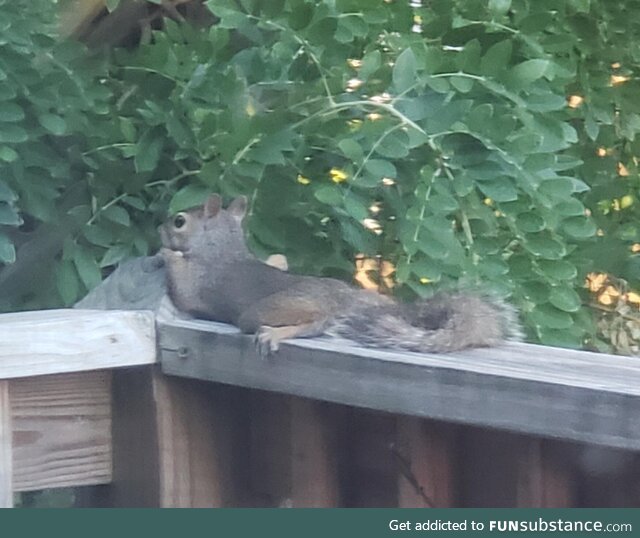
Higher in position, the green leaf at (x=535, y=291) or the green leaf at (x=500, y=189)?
the green leaf at (x=500, y=189)

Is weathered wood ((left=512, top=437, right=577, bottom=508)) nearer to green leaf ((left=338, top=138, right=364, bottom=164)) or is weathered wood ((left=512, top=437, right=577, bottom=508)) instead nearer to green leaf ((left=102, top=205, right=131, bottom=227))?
green leaf ((left=338, top=138, right=364, bottom=164))

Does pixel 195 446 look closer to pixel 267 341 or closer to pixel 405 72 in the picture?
pixel 267 341

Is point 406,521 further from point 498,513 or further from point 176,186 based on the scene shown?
point 176,186

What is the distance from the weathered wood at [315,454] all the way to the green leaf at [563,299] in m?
0.78

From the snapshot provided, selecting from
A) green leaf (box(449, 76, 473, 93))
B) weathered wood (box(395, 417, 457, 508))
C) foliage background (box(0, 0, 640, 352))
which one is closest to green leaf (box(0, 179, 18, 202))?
foliage background (box(0, 0, 640, 352))

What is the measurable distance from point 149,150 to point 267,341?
869 mm

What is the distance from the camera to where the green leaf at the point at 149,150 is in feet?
7.02

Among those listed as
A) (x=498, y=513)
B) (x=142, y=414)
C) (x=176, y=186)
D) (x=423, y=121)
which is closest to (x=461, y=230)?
(x=423, y=121)

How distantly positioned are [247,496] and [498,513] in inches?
15.9

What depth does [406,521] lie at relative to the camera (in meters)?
1.19

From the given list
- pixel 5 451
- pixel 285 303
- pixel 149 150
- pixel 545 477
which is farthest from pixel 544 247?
pixel 5 451

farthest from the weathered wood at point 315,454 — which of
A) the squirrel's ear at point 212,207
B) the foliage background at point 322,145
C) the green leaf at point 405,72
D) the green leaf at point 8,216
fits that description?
the squirrel's ear at point 212,207

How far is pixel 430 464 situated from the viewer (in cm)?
125

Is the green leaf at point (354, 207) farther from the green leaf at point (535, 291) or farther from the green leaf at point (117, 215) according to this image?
the green leaf at point (117, 215)
